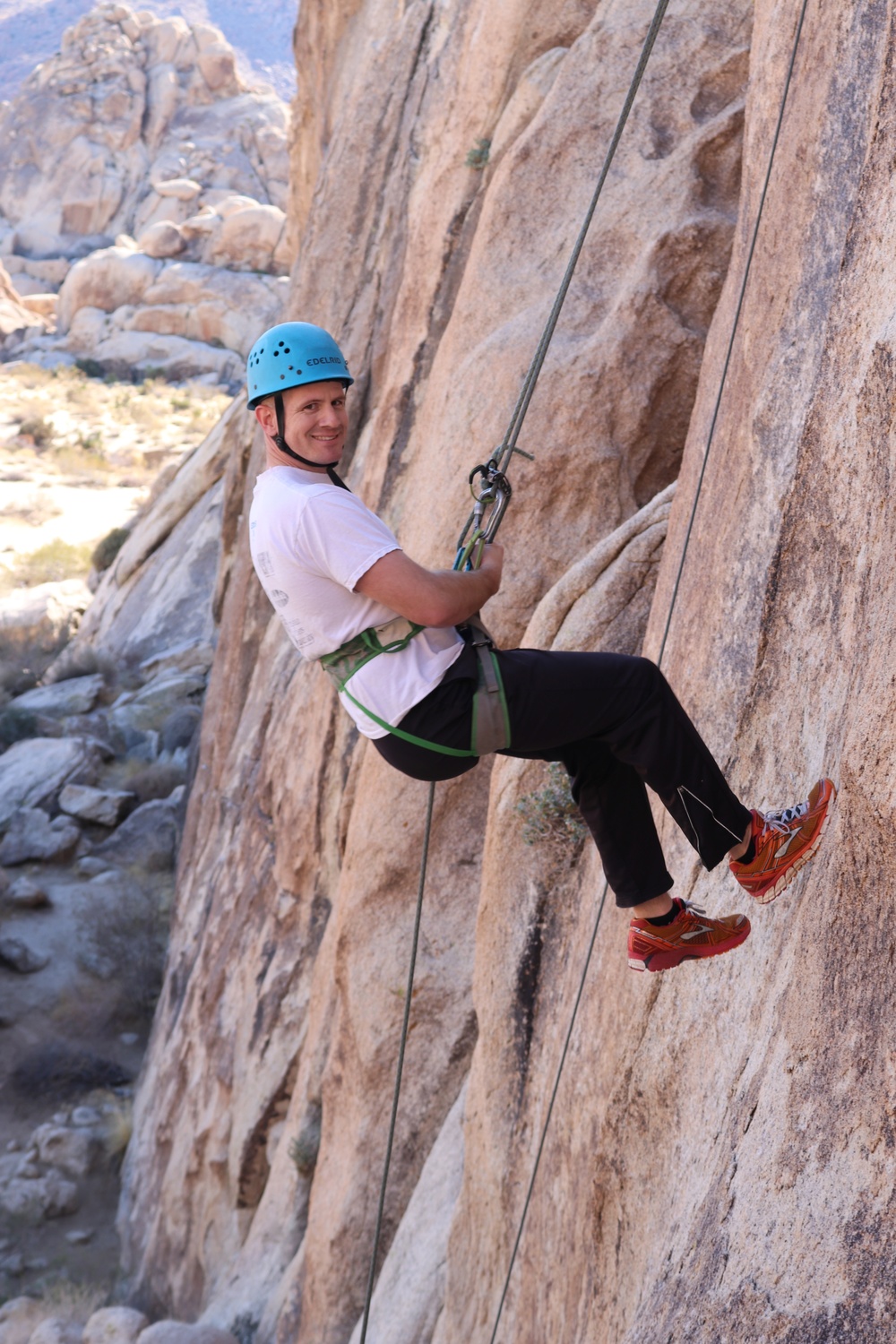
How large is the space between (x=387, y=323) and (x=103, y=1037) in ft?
29.2

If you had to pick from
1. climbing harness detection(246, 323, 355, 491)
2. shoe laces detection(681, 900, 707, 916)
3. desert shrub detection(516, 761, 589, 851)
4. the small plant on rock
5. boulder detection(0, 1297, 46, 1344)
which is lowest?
boulder detection(0, 1297, 46, 1344)

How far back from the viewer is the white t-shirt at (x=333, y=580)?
3.00 metres

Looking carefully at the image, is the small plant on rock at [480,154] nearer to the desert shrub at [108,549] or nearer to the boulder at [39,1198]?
the boulder at [39,1198]

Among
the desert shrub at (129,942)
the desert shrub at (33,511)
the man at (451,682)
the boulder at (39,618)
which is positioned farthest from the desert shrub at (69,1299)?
the desert shrub at (33,511)

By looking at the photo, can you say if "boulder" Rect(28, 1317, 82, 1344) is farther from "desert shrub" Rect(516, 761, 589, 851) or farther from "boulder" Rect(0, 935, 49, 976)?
"boulder" Rect(0, 935, 49, 976)

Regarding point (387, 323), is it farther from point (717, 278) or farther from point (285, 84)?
point (285, 84)

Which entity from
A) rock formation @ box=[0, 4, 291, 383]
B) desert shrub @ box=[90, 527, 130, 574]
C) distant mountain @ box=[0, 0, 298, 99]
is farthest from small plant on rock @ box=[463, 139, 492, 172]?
distant mountain @ box=[0, 0, 298, 99]

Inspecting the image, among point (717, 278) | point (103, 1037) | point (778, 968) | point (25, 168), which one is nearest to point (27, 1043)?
point (103, 1037)

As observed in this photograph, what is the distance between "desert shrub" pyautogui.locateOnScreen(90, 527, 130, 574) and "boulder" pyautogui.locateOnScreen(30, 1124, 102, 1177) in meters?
16.0

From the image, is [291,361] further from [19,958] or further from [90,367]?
[90,367]

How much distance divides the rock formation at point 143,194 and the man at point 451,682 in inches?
1666

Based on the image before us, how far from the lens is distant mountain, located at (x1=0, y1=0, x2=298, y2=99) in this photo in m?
112

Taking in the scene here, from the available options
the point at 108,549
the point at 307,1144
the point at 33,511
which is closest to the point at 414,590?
the point at 307,1144

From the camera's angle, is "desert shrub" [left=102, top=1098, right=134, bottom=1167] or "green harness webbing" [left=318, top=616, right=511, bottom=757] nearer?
"green harness webbing" [left=318, top=616, right=511, bottom=757]
